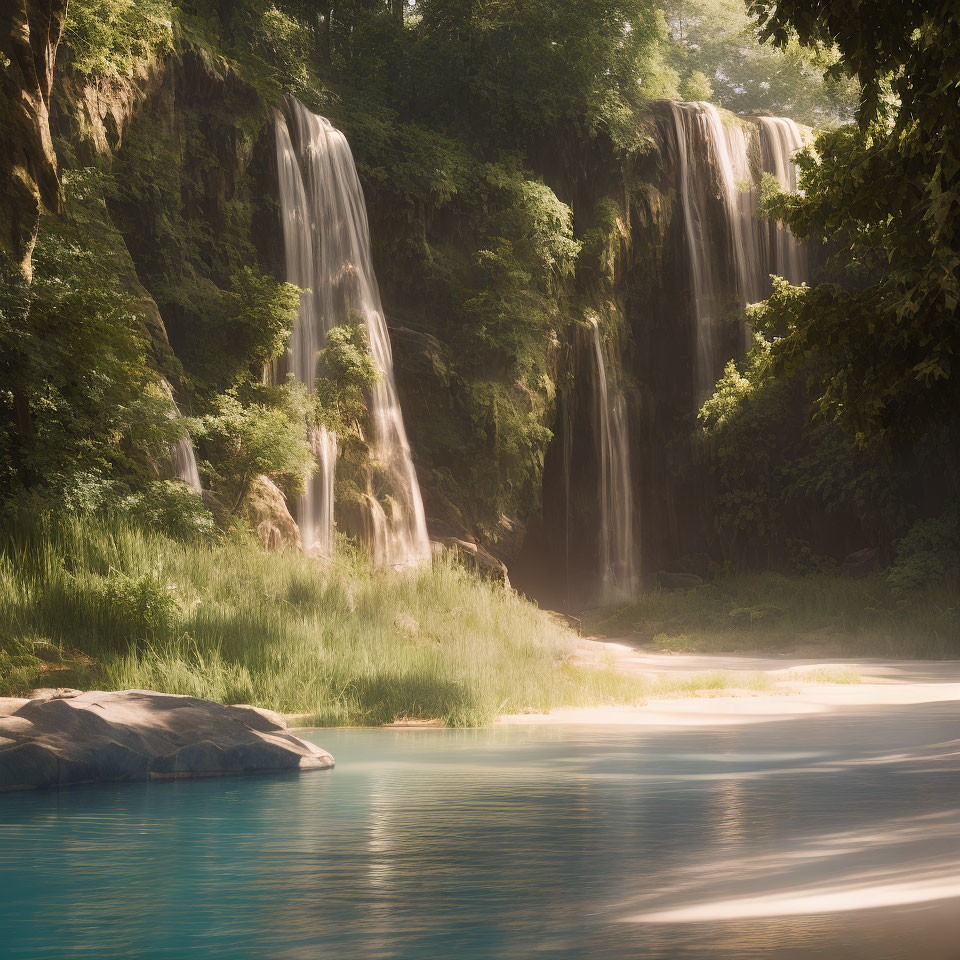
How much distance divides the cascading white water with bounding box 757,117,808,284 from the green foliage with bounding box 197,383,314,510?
64.1 ft

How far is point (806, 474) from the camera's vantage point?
33.5m

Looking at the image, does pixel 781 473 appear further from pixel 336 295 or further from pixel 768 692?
pixel 768 692

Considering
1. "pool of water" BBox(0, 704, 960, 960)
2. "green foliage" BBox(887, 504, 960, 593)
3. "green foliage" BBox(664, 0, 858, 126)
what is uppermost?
"green foliage" BBox(664, 0, 858, 126)

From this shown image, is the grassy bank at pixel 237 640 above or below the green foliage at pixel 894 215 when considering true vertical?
below

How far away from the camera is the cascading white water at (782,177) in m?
37.0

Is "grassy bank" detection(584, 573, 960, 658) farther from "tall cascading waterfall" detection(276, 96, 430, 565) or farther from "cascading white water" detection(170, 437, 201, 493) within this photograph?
"cascading white water" detection(170, 437, 201, 493)

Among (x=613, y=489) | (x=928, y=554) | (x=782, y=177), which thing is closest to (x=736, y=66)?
(x=782, y=177)

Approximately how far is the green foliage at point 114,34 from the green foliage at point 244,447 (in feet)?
19.3

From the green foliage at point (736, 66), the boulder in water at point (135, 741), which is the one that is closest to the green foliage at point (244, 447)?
the boulder in water at point (135, 741)

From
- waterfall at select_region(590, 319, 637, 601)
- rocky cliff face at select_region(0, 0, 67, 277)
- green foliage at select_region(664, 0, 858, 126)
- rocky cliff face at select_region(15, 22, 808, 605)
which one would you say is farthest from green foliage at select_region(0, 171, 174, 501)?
green foliage at select_region(664, 0, 858, 126)

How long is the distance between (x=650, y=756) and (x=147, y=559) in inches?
289

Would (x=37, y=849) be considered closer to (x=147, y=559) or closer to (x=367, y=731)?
(x=367, y=731)

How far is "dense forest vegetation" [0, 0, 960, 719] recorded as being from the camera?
490 inches

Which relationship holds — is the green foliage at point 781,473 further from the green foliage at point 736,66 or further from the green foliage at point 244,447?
the green foliage at point 736,66
